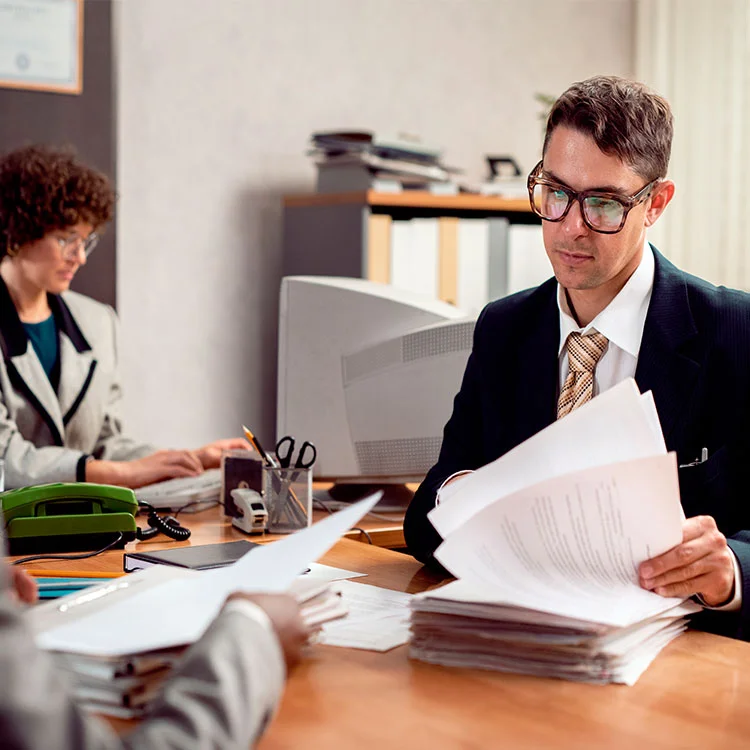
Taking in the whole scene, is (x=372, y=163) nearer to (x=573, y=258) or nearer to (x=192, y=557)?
(x=573, y=258)

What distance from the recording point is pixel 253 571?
0.97 meters

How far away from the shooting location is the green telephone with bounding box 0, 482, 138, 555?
1550 mm

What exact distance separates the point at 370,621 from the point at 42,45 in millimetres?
2334

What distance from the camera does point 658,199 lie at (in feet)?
5.27

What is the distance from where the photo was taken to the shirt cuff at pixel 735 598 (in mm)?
1183

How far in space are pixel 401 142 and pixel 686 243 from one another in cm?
118

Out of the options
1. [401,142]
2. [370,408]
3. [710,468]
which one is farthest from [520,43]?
[710,468]

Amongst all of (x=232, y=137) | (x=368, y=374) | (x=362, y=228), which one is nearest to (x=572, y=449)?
(x=368, y=374)

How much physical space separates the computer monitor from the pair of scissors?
0.04m

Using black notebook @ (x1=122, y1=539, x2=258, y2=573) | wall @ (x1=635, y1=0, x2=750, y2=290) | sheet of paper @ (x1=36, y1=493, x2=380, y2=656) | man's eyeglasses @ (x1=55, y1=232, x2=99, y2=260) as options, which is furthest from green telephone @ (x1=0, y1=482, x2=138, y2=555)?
wall @ (x1=635, y1=0, x2=750, y2=290)

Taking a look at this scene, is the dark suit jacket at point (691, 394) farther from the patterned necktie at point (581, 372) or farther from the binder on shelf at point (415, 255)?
the binder on shelf at point (415, 255)

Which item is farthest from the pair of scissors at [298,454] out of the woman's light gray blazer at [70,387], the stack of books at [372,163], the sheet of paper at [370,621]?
the stack of books at [372,163]

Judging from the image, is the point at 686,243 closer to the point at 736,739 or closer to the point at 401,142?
the point at 401,142

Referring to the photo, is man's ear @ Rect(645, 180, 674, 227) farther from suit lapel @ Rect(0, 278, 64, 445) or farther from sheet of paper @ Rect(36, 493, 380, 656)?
suit lapel @ Rect(0, 278, 64, 445)
